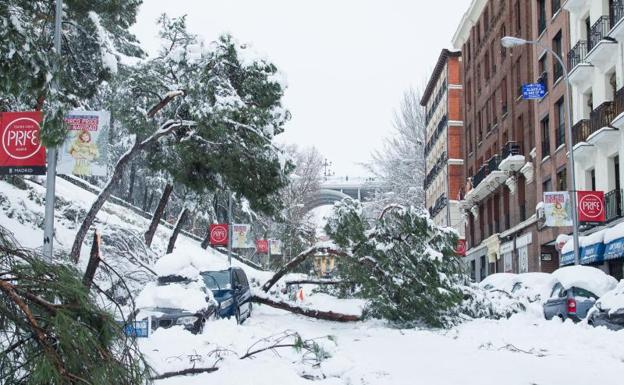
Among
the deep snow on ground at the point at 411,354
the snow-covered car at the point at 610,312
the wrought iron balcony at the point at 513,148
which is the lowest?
the deep snow on ground at the point at 411,354

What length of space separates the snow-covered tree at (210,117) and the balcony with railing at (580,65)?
1414 cm

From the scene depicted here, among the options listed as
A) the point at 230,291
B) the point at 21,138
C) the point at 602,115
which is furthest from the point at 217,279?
the point at 602,115

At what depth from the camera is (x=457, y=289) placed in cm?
1770

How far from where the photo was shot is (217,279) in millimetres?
18031

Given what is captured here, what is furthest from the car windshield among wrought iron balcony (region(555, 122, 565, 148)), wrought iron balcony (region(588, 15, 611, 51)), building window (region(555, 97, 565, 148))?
building window (region(555, 97, 565, 148))

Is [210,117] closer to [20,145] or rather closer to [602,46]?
[20,145]

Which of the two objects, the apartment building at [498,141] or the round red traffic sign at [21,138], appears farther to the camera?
the apartment building at [498,141]

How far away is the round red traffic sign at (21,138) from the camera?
1229cm

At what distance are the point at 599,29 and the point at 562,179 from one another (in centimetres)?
778

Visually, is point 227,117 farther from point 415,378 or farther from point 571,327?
point 415,378

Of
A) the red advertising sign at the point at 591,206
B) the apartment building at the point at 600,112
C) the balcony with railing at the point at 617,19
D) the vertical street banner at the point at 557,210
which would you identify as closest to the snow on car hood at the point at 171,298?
the vertical street banner at the point at 557,210

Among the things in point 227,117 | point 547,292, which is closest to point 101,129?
point 227,117

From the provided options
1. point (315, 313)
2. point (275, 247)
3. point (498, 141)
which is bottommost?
point (315, 313)

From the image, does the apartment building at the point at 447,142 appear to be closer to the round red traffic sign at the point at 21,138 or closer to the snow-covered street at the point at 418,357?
Result: the snow-covered street at the point at 418,357
